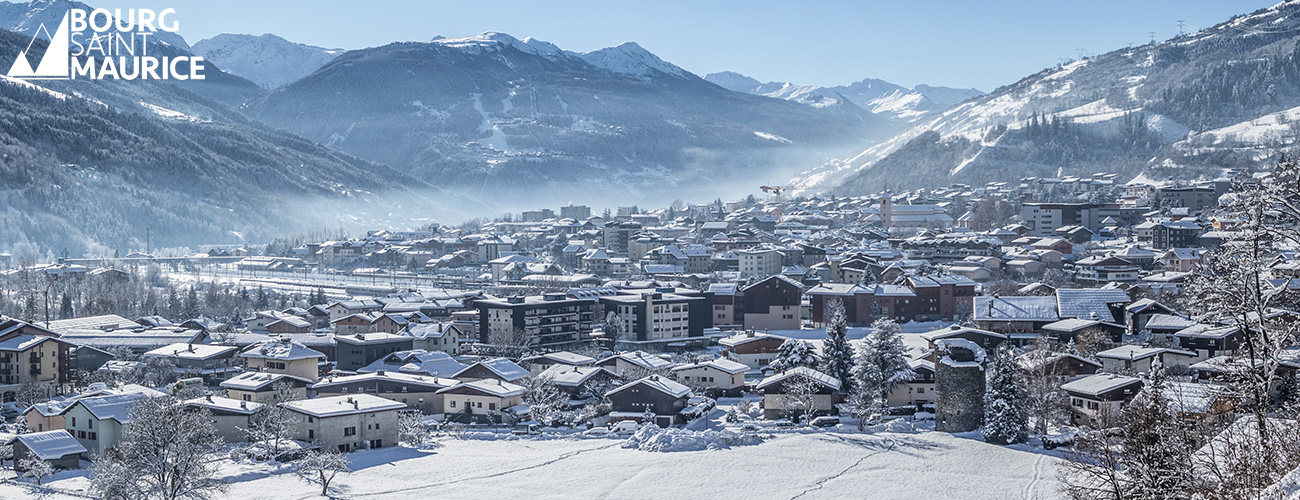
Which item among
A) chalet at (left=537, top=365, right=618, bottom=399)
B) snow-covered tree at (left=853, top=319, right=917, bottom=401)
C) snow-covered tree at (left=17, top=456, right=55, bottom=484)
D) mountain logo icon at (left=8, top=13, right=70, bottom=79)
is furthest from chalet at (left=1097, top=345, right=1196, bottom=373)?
mountain logo icon at (left=8, top=13, right=70, bottom=79)

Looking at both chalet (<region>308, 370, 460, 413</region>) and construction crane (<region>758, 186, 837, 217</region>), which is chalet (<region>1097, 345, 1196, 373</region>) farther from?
construction crane (<region>758, 186, 837, 217</region>)

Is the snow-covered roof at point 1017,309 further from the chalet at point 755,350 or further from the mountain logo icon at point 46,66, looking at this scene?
the mountain logo icon at point 46,66

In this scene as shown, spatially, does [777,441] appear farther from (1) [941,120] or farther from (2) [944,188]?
(1) [941,120]

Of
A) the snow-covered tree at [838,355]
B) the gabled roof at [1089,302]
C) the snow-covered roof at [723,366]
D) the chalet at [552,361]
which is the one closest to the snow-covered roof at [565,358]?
the chalet at [552,361]

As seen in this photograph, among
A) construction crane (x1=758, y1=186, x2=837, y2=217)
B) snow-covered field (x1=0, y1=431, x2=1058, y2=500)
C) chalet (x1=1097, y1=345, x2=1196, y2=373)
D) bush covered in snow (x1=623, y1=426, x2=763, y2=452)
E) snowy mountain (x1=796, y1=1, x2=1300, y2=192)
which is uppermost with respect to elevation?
snowy mountain (x1=796, y1=1, x2=1300, y2=192)

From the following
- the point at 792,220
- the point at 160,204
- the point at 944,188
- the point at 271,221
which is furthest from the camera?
the point at 271,221

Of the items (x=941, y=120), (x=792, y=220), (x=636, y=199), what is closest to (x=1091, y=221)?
(x=792, y=220)
